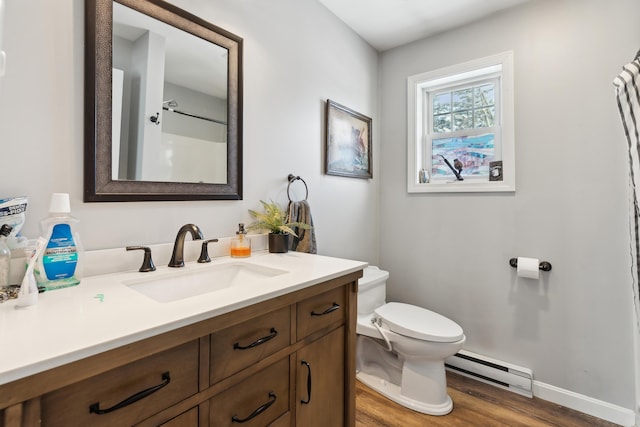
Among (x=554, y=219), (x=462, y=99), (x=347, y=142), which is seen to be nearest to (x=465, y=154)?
(x=462, y=99)

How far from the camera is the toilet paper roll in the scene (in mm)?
1854

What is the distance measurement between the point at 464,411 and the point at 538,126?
171 centimetres

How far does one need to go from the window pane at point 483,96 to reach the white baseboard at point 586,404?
1.83 metres

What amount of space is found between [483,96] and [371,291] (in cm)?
159

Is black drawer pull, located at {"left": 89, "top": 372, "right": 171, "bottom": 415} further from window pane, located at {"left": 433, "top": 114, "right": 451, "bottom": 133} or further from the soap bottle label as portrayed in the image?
window pane, located at {"left": 433, "top": 114, "right": 451, "bottom": 133}

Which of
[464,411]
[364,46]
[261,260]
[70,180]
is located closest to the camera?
[70,180]

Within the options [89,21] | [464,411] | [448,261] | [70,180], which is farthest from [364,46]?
[464,411]

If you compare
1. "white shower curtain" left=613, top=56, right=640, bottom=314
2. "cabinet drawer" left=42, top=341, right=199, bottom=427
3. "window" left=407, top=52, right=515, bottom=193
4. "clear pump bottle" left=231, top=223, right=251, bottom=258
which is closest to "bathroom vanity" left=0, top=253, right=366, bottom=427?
"cabinet drawer" left=42, top=341, right=199, bottom=427

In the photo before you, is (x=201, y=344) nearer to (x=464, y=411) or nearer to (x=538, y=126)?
(x=464, y=411)

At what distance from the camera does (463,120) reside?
91.4 inches

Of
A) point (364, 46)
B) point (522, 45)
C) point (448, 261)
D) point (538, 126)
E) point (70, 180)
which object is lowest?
point (448, 261)

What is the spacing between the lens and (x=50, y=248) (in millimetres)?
852

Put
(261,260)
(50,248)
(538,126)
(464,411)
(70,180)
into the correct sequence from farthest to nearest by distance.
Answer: (538,126) → (464,411) → (261,260) → (70,180) → (50,248)

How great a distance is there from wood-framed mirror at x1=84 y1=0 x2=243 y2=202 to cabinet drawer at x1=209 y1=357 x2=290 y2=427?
2.49 feet
